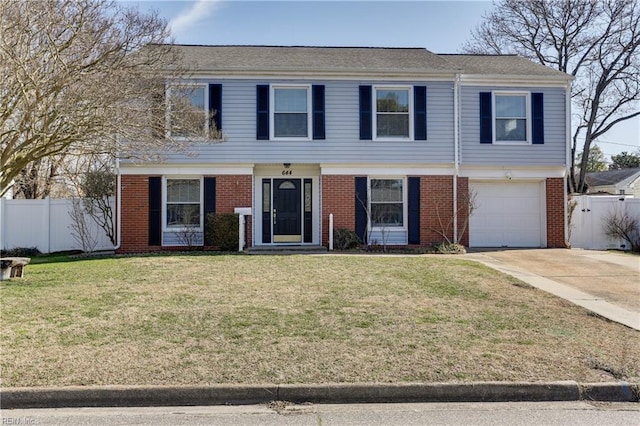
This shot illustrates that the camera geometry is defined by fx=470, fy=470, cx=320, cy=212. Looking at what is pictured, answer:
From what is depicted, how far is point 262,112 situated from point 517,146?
8.45m

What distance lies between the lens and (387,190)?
15.5m

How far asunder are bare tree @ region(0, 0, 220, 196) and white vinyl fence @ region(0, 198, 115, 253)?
21.1ft

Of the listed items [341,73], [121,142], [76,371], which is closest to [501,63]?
[341,73]

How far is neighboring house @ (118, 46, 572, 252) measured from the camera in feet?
49.0

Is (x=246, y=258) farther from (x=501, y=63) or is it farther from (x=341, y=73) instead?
(x=501, y=63)

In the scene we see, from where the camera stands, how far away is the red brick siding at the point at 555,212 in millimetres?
15734

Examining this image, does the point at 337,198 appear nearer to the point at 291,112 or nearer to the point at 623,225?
the point at 291,112

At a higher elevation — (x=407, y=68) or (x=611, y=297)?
(x=407, y=68)

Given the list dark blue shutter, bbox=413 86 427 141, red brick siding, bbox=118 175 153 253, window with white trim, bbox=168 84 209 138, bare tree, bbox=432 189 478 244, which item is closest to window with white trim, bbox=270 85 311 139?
window with white trim, bbox=168 84 209 138

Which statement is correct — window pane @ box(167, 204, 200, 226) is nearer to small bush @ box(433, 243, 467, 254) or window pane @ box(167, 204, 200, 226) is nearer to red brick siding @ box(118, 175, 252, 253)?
red brick siding @ box(118, 175, 252, 253)

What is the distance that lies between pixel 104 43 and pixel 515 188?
13.1 meters

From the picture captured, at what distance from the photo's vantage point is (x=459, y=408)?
4395 millimetres

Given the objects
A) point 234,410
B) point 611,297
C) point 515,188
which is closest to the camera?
point 234,410

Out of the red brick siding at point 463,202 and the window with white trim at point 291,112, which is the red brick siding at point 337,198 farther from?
the red brick siding at point 463,202
